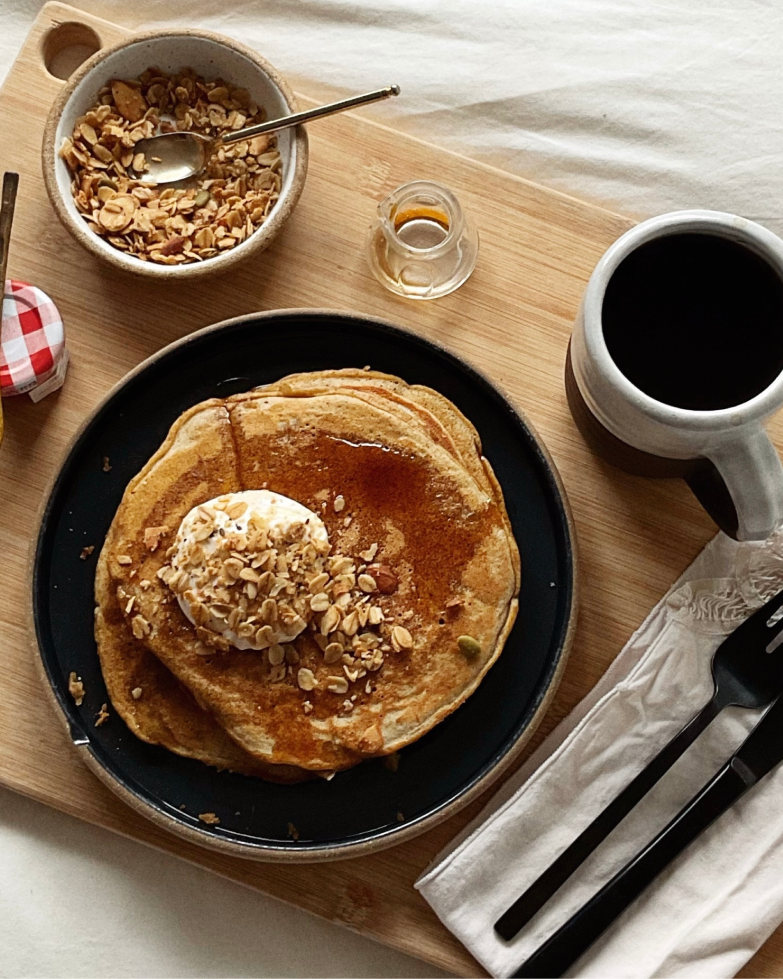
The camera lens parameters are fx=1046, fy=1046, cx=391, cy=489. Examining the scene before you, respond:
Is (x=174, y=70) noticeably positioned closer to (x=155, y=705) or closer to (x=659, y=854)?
(x=155, y=705)

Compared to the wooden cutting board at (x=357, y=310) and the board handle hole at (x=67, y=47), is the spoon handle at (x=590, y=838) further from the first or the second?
the board handle hole at (x=67, y=47)

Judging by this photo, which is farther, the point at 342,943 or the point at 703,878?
the point at 342,943

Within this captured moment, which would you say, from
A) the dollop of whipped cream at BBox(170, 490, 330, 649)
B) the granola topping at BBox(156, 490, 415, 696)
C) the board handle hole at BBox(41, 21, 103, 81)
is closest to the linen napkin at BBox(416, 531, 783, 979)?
the granola topping at BBox(156, 490, 415, 696)

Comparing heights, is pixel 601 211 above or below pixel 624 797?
above

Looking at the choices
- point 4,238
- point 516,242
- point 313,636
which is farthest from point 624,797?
point 4,238

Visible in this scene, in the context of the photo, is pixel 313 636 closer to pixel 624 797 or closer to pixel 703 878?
pixel 624 797

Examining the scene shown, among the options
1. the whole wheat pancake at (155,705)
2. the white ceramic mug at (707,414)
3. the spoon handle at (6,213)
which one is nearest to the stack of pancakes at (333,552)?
the whole wheat pancake at (155,705)

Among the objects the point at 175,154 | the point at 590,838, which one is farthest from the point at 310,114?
the point at 590,838
